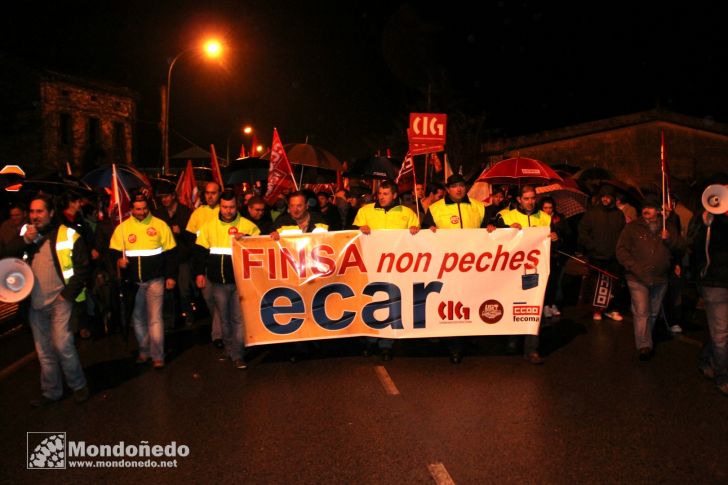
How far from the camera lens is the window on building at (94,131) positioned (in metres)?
38.1

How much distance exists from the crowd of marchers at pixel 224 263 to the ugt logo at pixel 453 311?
10.9 inches

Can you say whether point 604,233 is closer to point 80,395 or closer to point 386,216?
point 386,216

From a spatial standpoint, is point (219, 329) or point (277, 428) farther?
point (219, 329)

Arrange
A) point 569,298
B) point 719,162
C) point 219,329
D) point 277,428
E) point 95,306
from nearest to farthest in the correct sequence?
point 277,428 < point 219,329 < point 95,306 < point 569,298 < point 719,162

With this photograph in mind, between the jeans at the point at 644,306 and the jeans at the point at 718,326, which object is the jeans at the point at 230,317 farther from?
the jeans at the point at 718,326

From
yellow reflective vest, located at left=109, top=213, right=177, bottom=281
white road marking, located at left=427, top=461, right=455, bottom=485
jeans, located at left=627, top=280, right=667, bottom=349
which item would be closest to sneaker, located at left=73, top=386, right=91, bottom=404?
yellow reflective vest, located at left=109, top=213, right=177, bottom=281

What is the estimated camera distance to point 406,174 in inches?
405

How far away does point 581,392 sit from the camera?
5.75 m

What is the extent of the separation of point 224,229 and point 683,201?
1126 centimetres

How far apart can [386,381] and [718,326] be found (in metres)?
3.31

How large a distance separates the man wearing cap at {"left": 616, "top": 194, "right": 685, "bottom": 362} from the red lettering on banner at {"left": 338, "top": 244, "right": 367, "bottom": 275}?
3050 millimetres

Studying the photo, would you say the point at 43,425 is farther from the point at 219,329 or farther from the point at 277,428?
the point at 219,329

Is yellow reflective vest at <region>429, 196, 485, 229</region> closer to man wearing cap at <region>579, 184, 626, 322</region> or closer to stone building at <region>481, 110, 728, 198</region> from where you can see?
man wearing cap at <region>579, 184, 626, 322</region>

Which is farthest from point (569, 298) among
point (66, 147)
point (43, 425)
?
A: point (66, 147)
